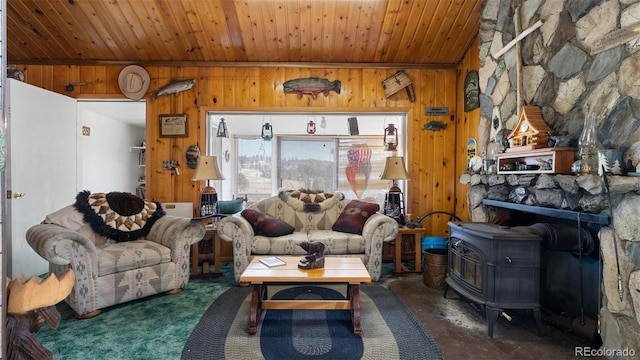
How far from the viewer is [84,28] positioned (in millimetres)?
3230

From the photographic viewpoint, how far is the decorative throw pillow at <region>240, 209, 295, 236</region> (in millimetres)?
3123

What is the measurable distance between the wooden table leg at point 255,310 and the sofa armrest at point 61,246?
128 cm

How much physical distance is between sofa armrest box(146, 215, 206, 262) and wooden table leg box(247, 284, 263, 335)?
3.38 ft

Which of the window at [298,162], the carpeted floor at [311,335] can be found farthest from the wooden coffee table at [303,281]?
the window at [298,162]

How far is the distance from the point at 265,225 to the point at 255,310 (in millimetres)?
1128

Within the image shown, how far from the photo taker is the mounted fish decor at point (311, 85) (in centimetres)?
378

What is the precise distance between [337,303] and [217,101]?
113 inches

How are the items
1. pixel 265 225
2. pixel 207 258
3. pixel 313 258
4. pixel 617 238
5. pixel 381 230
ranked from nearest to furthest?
1. pixel 617 238
2. pixel 313 258
3. pixel 381 230
4. pixel 265 225
5. pixel 207 258

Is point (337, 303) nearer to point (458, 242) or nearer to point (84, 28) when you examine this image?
point (458, 242)

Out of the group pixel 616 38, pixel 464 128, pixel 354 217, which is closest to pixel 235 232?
pixel 354 217

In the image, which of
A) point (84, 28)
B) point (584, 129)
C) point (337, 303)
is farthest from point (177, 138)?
point (584, 129)

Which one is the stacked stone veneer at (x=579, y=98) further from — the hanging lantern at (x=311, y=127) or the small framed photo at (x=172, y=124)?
the small framed photo at (x=172, y=124)

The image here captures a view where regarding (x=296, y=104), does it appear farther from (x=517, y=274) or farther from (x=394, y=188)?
(x=517, y=274)

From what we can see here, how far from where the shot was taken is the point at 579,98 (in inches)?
79.3
